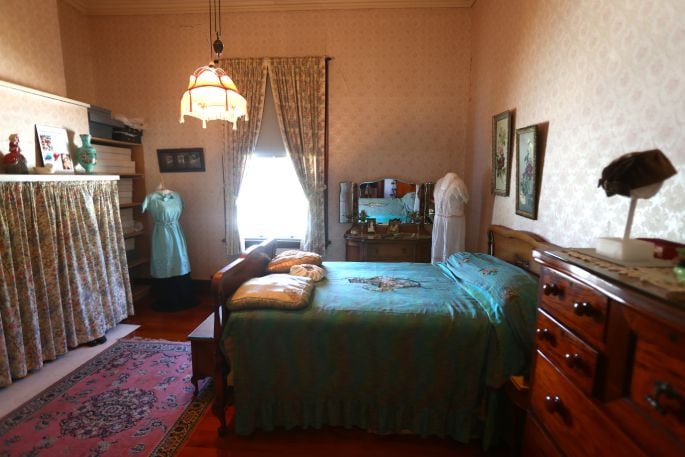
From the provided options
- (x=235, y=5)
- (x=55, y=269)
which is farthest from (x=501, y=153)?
(x=55, y=269)

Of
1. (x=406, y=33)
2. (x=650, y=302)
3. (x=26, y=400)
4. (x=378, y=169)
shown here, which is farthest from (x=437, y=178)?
(x=26, y=400)

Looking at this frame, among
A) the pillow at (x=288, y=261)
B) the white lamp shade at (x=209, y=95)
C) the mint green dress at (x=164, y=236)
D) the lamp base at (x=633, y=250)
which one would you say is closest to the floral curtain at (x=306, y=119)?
the pillow at (x=288, y=261)

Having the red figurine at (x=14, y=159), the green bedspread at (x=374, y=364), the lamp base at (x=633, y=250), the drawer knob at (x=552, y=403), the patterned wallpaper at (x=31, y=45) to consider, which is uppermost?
the patterned wallpaper at (x=31, y=45)

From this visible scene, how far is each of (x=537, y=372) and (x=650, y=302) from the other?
668 millimetres

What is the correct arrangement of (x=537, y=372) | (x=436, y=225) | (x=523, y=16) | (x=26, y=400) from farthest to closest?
(x=436, y=225) → (x=523, y=16) → (x=26, y=400) → (x=537, y=372)

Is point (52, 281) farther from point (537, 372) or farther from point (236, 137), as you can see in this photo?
point (537, 372)

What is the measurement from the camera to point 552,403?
3.82 feet

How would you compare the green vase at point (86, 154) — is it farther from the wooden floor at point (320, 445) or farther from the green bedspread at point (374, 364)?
the wooden floor at point (320, 445)

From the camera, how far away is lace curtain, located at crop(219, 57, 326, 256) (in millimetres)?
3879

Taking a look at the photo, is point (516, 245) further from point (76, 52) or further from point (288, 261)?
point (76, 52)

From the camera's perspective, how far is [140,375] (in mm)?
2557

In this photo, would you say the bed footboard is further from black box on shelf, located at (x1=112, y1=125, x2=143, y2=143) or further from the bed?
black box on shelf, located at (x1=112, y1=125, x2=143, y2=143)

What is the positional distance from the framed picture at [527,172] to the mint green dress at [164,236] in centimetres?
338

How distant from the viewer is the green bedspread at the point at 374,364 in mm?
1804
